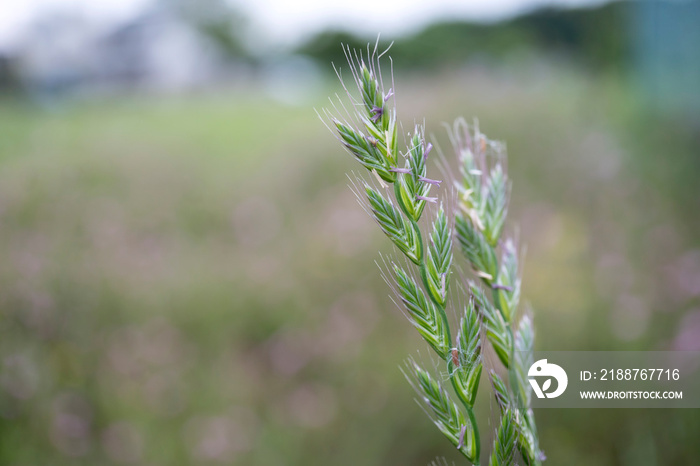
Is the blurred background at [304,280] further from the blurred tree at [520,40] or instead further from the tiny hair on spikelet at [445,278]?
the tiny hair on spikelet at [445,278]

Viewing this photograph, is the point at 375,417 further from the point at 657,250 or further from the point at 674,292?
the point at 657,250

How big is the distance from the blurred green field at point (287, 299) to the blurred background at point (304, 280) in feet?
0.05

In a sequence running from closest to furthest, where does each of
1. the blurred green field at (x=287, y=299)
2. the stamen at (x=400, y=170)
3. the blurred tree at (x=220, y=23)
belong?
the stamen at (x=400, y=170), the blurred green field at (x=287, y=299), the blurred tree at (x=220, y=23)

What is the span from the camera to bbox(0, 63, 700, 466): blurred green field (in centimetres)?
228

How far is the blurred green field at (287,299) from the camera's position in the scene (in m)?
2.28

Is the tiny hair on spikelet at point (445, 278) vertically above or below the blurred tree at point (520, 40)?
below

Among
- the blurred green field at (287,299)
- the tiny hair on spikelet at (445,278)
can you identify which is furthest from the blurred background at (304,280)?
the tiny hair on spikelet at (445,278)

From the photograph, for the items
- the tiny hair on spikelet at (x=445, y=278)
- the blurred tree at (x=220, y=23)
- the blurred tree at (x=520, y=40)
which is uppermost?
the blurred tree at (x=220, y=23)

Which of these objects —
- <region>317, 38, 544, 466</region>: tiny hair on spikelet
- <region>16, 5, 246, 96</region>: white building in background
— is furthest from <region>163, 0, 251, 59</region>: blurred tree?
<region>317, 38, 544, 466</region>: tiny hair on spikelet

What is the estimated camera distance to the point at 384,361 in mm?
2695

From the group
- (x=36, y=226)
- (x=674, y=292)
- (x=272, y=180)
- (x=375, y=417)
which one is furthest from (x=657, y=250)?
(x=36, y=226)

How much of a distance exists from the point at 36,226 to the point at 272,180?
2394 millimetres

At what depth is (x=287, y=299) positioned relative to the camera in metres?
3.49

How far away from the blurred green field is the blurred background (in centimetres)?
1
